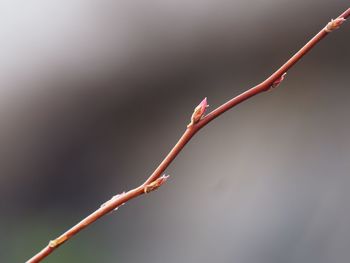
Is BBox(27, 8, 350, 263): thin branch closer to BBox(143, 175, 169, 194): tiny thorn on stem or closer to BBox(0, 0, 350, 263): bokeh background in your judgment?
BBox(143, 175, 169, 194): tiny thorn on stem

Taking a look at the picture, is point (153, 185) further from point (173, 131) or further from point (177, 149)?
point (173, 131)

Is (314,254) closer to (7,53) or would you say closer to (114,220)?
(114,220)

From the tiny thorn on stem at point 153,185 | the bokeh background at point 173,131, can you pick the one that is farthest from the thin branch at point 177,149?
the bokeh background at point 173,131

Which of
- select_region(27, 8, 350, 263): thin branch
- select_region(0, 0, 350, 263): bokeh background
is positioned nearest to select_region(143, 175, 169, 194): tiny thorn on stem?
select_region(27, 8, 350, 263): thin branch

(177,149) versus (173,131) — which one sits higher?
(173,131)

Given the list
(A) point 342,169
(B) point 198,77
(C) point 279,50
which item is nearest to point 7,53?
(B) point 198,77

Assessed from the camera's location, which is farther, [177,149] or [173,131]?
[173,131]

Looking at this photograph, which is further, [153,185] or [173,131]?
[173,131]

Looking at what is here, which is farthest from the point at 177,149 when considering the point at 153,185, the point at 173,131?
the point at 173,131
